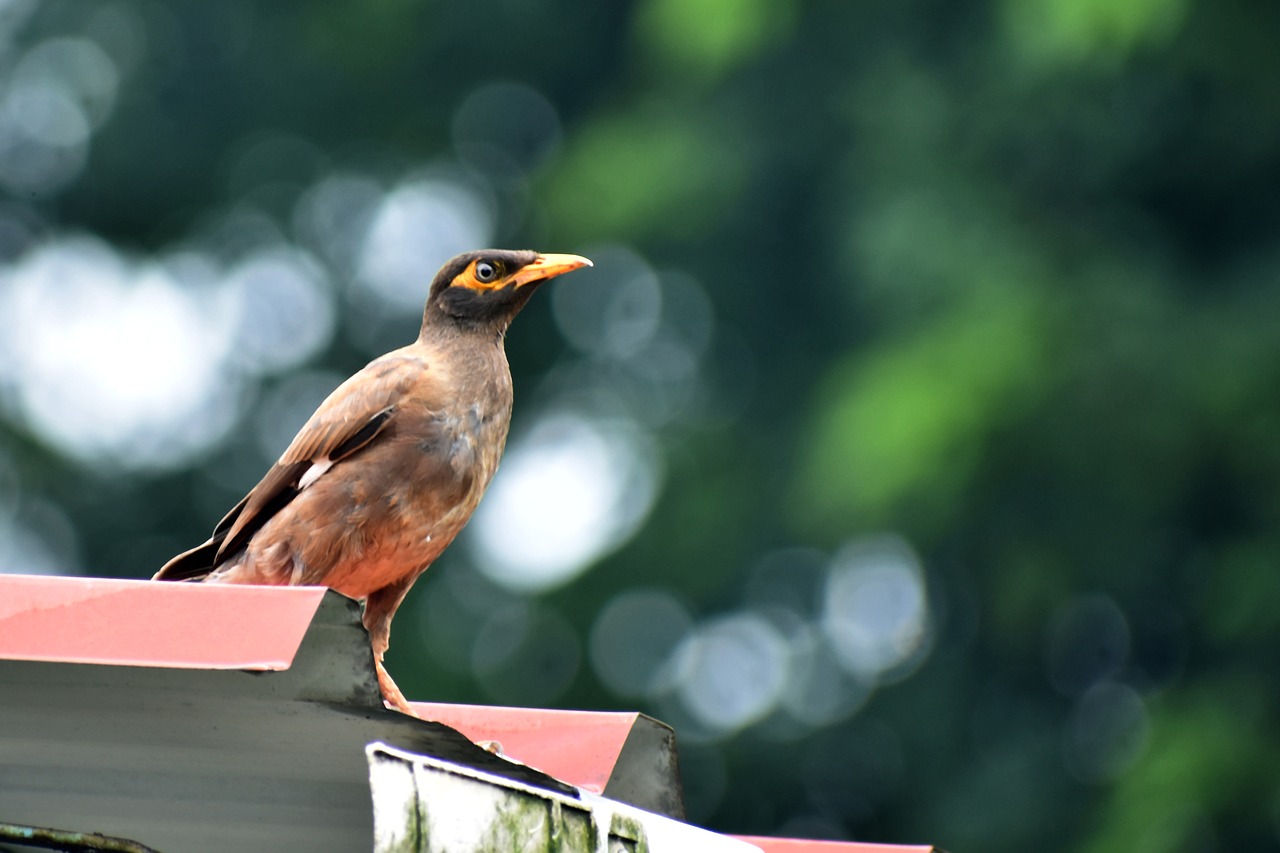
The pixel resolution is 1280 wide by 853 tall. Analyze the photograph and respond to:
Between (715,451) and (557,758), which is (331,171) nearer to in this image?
(715,451)

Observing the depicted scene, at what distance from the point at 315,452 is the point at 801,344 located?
7333 mm

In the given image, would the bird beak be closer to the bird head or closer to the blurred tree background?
the bird head

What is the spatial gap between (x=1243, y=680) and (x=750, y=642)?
9.98ft

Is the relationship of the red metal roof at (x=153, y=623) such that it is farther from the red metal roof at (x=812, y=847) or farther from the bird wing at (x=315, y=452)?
the bird wing at (x=315, y=452)

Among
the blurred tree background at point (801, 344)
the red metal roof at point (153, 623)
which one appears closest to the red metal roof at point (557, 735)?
→ the red metal roof at point (153, 623)

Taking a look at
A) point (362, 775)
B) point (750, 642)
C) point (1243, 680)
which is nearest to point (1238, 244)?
point (1243, 680)

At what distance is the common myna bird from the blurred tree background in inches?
174

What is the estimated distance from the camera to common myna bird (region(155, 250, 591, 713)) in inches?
134

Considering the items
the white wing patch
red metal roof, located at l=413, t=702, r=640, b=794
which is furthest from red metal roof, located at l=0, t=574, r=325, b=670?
the white wing patch

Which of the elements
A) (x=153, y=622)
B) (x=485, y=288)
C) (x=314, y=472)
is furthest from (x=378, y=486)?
(x=153, y=622)

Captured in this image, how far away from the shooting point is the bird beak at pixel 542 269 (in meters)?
3.89

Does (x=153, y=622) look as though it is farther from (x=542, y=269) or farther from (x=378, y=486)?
(x=542, y=269)

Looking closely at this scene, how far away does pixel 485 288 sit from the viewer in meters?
4.01

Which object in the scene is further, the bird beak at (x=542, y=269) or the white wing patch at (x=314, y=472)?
the bird beak at (x=542, y=269)
